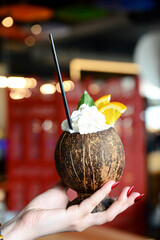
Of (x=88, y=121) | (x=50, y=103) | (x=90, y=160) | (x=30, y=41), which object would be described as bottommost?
(x=90, y=160)

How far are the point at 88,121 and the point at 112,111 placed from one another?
96 millimetres

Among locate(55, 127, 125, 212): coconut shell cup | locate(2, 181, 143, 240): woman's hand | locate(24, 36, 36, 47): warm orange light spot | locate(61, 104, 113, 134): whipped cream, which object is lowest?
locate(2, 181, 143, 240): woman's hand

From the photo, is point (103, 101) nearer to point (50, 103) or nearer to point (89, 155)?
point (89, 155)

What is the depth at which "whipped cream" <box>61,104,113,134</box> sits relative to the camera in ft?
3.55

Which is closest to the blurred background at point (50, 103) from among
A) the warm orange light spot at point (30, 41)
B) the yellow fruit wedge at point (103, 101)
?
the warm orange light spot at point (30, 41)

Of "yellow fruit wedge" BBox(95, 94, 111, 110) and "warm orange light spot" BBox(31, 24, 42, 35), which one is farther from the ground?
"warm orange light spot" BBox(31, 24, 42, 35)

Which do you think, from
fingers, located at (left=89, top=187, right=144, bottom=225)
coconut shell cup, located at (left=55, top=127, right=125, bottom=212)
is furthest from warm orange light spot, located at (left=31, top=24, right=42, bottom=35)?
fingers, located at (left=89, top=187, right=144, bottom=225)

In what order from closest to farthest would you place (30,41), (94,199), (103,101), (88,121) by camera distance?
(94,199)
(88,121)
(103,101)
(30,41)

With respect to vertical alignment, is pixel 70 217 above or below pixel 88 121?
below

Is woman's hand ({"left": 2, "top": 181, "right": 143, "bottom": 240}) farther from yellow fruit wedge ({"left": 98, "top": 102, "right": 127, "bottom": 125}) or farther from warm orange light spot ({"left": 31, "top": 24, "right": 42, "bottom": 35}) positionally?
warm orange light spot ({"left": 31, "top": 24, "right": 42, "bottom": 35})

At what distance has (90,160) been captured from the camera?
1043 mm

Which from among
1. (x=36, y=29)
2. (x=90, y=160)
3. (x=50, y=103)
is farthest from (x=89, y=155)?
(x=36, y=29)

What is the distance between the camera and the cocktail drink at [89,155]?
1.05 meters

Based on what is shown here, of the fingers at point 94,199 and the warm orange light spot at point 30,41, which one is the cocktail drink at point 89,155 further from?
the warm orange light spot at point 30,41
